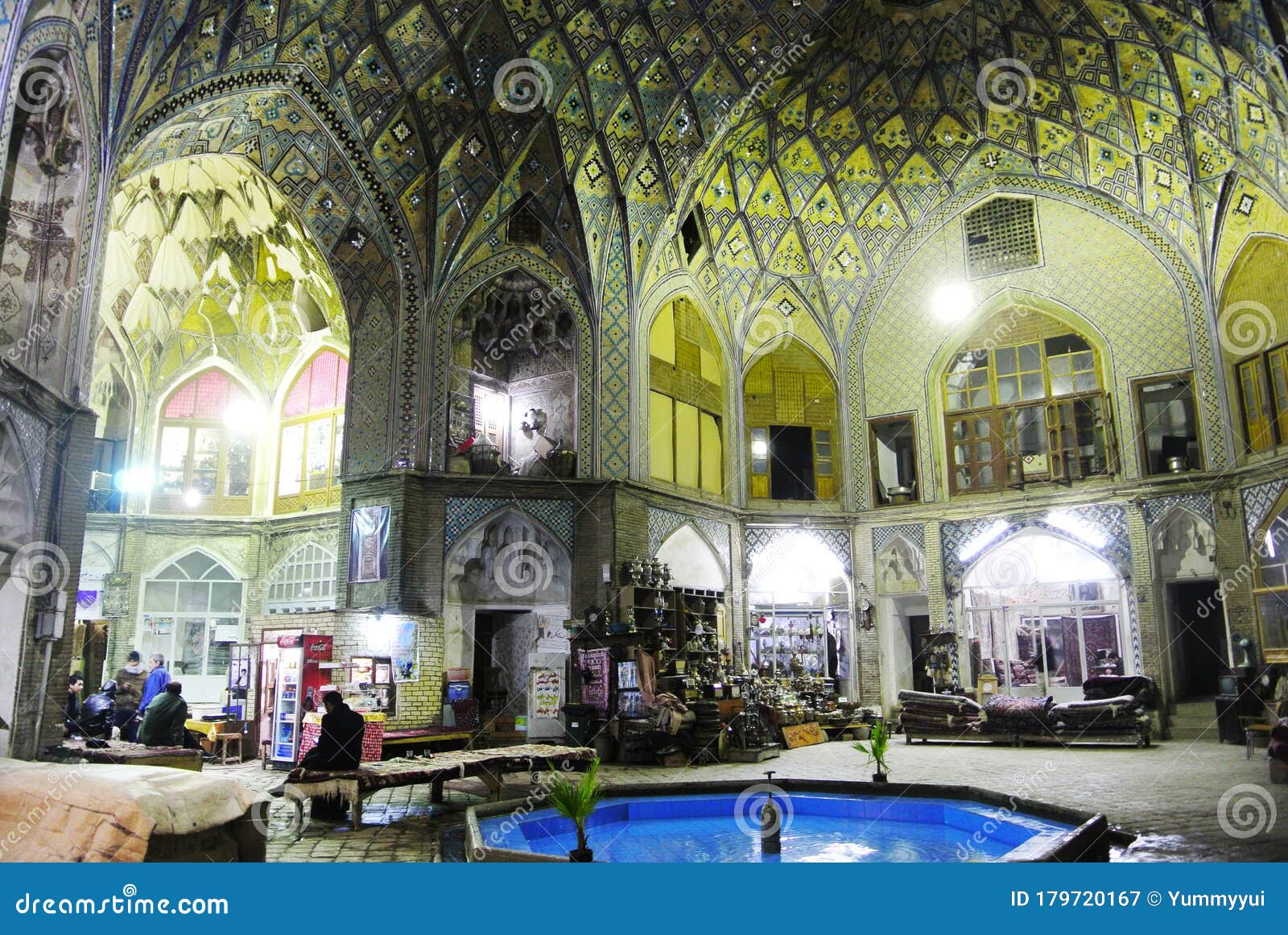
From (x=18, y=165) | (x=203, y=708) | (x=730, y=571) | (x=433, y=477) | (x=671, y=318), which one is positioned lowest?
(x=203, y=708)

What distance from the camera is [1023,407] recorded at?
20094mm

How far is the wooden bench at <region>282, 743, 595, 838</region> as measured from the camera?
9.30 meters

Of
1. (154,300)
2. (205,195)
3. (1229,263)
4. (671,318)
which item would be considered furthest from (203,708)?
(1229,263)

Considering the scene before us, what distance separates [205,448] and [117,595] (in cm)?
349

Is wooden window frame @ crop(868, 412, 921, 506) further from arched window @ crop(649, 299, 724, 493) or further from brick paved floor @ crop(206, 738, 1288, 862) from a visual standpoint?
brick paved floor @ crop(206, 738, 1288, 862)

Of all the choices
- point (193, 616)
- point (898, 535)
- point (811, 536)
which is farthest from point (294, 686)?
point (898, 535)

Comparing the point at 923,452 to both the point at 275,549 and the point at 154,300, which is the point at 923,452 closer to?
the point at 275,549

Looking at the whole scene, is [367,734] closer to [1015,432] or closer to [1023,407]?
[1015,432]

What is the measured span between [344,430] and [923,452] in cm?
1150

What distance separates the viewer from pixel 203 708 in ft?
66.1

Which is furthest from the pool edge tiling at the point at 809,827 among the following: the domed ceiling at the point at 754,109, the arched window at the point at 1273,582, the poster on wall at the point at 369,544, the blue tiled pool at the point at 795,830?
the domed ceiling at the point at 754,109

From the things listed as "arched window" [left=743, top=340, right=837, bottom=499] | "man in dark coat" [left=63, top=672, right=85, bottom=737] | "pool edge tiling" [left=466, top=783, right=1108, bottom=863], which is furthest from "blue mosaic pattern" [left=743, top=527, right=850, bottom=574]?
"man in dark coat" [left=63, top=672, right=85, bottom=737]

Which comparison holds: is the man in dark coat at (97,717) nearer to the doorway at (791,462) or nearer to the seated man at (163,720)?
the seated man at (163,720)

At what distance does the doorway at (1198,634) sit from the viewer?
18.3 m
